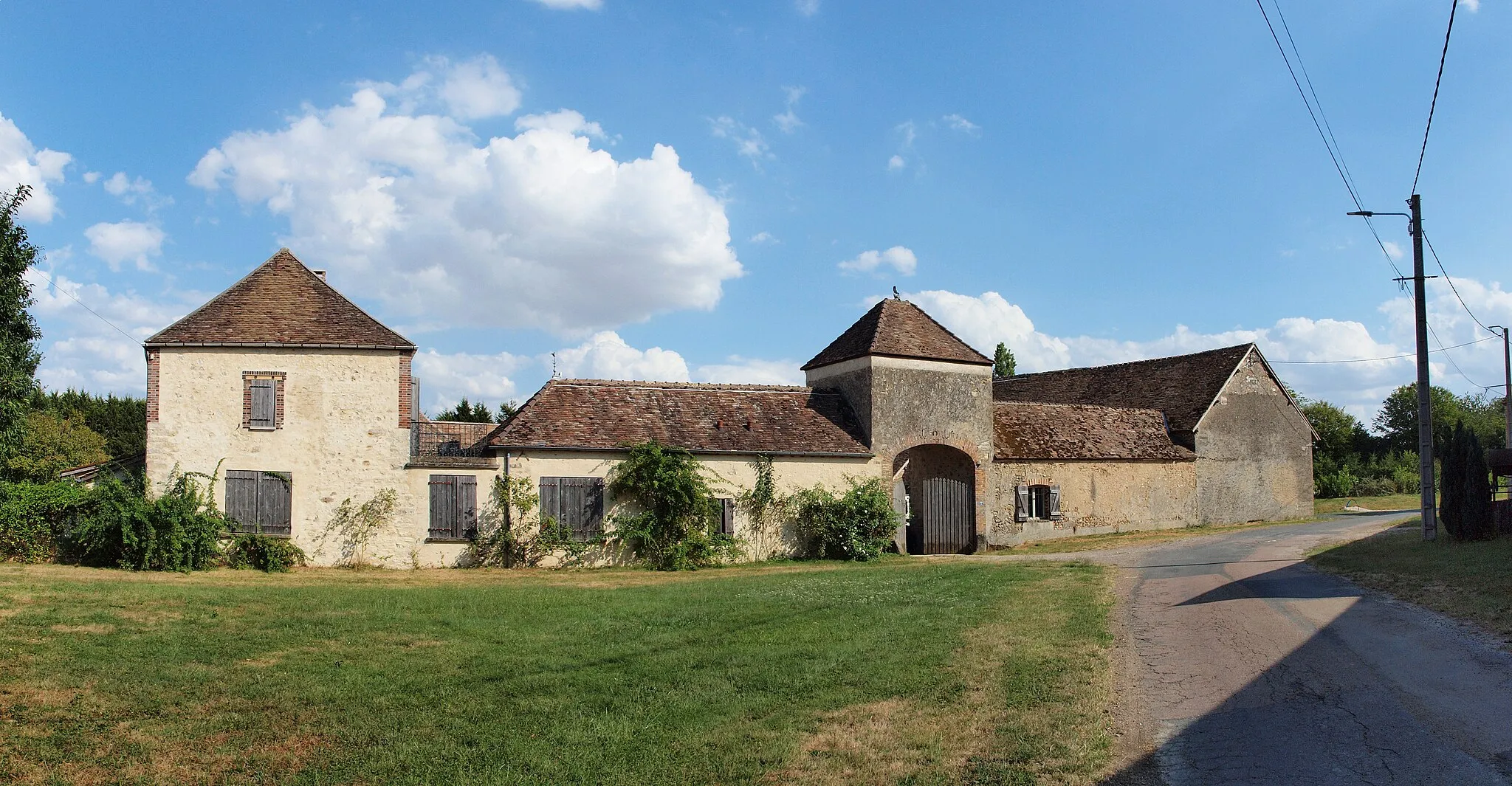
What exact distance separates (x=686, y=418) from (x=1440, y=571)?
14.6 meters

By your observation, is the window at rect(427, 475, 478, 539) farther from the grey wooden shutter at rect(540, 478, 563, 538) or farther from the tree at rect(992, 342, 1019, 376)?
the tree at rect(992, 342, 1019, 376)

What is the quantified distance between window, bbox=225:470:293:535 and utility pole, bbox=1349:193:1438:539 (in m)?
22.8

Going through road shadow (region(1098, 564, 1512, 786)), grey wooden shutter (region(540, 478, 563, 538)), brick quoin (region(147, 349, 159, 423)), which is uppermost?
brick quoin (region(147, 349, 159, 423))

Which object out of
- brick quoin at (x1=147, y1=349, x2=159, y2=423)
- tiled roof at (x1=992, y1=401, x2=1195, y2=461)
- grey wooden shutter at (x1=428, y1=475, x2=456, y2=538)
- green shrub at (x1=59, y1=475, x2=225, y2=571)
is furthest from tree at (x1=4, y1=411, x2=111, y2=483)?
tiled roof at (x1=992, y1=401, x2=1195, y2=461)

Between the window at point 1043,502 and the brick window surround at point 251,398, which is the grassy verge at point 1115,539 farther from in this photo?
the brick window surround at point 251,398

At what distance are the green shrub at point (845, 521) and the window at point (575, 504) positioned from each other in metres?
4.60

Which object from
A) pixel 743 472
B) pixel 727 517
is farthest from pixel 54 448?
pixel 743 472

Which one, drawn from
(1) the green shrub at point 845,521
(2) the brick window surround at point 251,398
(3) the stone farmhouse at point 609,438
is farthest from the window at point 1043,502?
(2) the brick window surround at point 251,398

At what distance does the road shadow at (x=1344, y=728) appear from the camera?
5.71 meters

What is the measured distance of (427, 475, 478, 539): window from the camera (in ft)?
63.7

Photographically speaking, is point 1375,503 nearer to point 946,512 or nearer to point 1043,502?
point 1043,502

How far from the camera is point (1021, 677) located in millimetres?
8320

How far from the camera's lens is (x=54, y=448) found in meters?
34.9

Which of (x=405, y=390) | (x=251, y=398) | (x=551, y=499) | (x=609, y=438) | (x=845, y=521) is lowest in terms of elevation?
(x=845, y=521)
